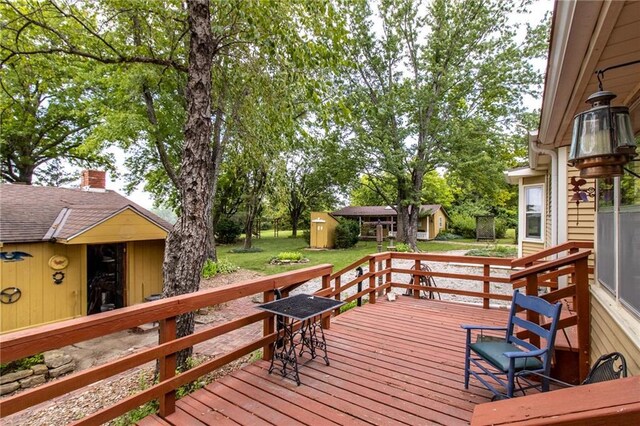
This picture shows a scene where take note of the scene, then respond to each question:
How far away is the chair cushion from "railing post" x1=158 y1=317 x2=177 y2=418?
8.40 ft

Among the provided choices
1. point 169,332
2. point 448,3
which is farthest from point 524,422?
point 448,3

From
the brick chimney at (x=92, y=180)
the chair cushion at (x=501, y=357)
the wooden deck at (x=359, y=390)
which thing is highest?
the brick chimney at (x=92, y=180)

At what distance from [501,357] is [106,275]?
8.28 metres

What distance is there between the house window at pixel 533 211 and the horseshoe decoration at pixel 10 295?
12.1 meters

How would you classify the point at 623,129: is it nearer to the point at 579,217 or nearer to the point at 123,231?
the point at 579,217

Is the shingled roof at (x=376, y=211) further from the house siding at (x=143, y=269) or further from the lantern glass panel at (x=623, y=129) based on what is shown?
the lantern glass panel at (x=623, y=129)

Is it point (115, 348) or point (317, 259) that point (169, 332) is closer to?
point (115, 348)

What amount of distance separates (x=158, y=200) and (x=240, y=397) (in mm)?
17221

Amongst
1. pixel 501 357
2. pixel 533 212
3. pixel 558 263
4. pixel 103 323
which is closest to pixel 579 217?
pixel 558 263

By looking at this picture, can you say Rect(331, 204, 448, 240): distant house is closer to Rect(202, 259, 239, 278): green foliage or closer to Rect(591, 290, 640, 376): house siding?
Rect(202, 259, 239, 278): green foliage

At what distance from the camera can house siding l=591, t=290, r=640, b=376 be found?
6.25 ft

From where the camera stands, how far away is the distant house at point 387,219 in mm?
24078

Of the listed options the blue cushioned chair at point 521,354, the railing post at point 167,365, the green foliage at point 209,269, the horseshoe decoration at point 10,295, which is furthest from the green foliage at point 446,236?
the railing post at point 167,365

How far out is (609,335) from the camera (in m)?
2.44
